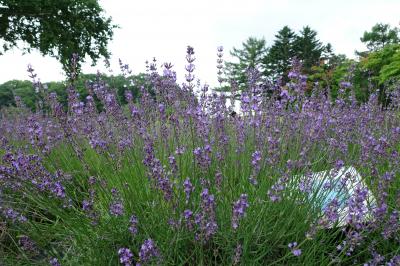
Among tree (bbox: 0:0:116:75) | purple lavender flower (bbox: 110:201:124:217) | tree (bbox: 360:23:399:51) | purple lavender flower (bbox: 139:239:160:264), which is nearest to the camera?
purple lavender flower (bbox: 139:239:160:264)

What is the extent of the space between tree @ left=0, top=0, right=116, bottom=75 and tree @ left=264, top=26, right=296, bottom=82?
15999 millimetres

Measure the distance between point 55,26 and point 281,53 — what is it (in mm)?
18761

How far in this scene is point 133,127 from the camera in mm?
3182

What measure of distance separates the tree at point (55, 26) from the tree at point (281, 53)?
1600 centimetres

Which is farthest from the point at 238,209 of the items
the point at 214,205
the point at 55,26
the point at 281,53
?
the point at 281,53

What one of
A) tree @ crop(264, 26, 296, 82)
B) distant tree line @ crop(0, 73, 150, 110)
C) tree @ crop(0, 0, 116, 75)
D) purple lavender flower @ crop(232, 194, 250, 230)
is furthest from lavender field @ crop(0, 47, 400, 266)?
tree @ crop(264, 26, 296, 82)

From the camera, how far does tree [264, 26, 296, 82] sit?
31094mm

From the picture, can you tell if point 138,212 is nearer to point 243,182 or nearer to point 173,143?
point 243,182

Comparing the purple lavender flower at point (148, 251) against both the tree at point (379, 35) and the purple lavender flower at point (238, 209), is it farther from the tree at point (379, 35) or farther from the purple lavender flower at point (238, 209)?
the tree at point (379, 35)

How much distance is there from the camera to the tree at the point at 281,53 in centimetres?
3109

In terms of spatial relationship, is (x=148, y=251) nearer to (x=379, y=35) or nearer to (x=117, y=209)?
(x=117, y=209)

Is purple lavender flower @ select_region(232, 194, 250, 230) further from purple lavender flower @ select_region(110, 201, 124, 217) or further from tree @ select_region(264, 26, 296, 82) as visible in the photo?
tree @ select_region(264, 26, 296, 82)

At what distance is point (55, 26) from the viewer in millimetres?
17219

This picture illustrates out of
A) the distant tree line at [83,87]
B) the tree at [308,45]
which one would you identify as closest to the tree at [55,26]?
the distant tree line at [83,87]
